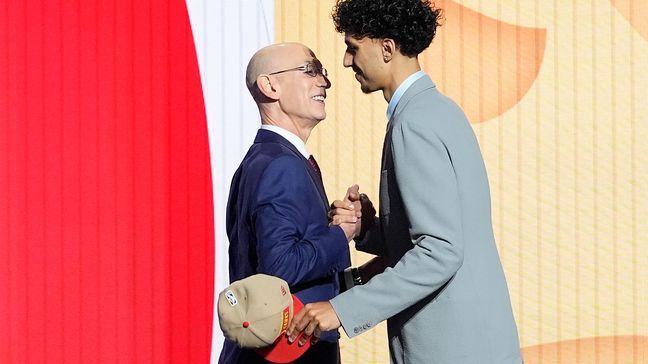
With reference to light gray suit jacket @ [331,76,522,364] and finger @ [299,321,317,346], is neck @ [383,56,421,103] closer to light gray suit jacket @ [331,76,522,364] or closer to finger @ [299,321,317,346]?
light gray suit jacket @ [331,76,522,364]

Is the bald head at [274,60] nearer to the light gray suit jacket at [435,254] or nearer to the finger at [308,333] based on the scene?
the light gray suit jacket at [435,254]

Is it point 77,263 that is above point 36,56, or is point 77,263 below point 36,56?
below

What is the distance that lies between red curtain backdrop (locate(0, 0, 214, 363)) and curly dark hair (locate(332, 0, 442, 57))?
2450mm

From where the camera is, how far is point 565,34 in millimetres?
4730

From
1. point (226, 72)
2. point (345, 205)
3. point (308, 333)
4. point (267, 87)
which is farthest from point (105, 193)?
point (308, 333)

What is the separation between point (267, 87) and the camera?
10.4 feet

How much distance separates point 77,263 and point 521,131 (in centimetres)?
231

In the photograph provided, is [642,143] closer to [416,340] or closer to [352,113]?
[352,113]

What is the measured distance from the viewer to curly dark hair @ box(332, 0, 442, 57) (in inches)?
98.0

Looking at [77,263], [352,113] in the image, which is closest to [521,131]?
[352,113]

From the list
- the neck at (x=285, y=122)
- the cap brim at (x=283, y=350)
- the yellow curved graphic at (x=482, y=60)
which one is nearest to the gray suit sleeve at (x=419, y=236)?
the cap brim at (x=283, y=350)

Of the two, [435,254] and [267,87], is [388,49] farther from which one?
[267,87]

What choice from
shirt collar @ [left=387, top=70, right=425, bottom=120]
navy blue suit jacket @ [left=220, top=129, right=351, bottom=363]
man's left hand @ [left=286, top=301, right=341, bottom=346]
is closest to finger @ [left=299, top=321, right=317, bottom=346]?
man's left hand @ [left=286, top=301, right=341, bottom=346]

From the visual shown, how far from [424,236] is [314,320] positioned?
32 cm
